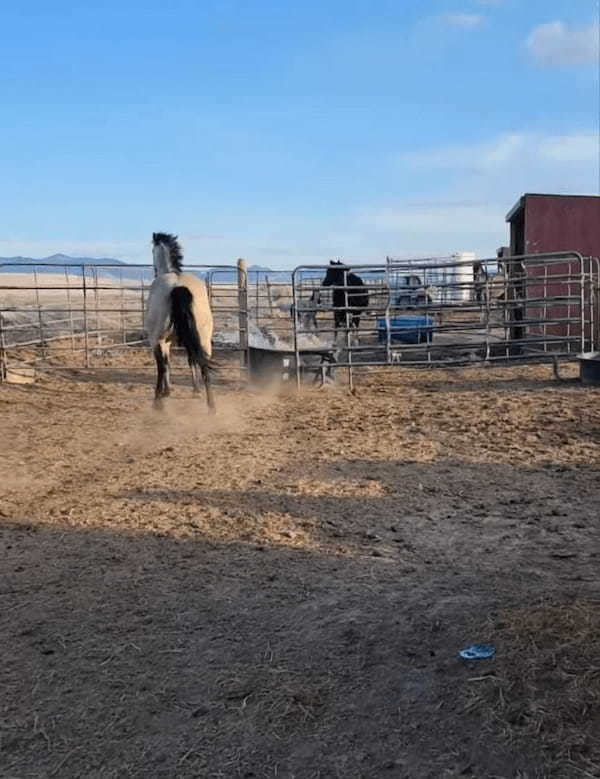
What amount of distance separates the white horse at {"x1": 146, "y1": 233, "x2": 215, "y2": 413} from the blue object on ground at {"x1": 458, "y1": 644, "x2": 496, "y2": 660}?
5.03 metres

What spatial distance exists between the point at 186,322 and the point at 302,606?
4554 millimetres

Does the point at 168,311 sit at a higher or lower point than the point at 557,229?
lower

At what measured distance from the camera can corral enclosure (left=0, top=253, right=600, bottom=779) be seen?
6.79ft

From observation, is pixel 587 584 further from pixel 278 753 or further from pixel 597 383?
pixel 597 383

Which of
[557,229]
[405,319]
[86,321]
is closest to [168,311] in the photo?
[86,321]

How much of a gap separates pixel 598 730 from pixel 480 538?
163 cm

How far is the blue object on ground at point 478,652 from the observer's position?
2451mm

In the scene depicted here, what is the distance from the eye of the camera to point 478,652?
8.13 feet

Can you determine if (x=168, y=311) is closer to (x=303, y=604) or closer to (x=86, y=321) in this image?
(x=86, y=321)

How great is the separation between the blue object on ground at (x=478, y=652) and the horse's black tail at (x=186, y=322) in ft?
16.5

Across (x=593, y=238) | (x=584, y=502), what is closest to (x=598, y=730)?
(x=584, y=502)

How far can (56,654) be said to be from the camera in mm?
2602

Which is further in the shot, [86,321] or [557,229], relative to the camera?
[557,229]

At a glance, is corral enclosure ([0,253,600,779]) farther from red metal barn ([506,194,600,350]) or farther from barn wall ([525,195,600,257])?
barn wall ([525,195,600,257])
